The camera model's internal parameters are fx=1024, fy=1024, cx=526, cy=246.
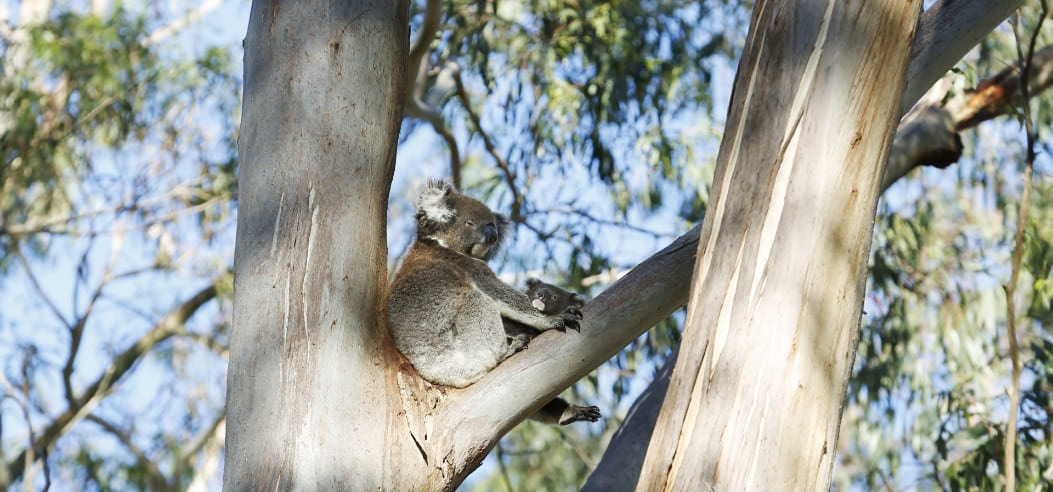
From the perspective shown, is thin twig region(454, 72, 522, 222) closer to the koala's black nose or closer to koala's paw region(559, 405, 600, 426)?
the koala's black nose

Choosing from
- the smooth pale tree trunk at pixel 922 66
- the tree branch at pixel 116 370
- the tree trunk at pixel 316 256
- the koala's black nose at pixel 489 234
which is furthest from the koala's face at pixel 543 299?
the tree branch at pixel 116 370

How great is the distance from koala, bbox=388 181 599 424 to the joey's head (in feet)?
0.59

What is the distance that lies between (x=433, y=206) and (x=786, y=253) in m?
1.97

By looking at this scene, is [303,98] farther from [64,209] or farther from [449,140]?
[64,209]

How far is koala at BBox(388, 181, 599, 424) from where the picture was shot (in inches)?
121

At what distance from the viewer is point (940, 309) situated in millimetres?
6742

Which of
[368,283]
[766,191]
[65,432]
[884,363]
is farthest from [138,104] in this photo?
[766,191]

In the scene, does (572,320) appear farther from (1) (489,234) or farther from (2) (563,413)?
(1) (489,234)

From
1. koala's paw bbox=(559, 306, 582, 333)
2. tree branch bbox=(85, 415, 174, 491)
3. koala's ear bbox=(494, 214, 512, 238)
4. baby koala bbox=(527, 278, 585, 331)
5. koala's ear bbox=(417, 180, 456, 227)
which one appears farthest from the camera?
tree branch bbox=(85, 415, 174, 491)

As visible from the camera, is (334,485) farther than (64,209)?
No

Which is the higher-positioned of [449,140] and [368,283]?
[449,140]

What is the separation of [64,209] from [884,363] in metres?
6.43

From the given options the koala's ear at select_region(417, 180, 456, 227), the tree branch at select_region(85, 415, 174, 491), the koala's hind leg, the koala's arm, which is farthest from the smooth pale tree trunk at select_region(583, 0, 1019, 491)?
the tree branch at select_region(85, 415, 174, 491)

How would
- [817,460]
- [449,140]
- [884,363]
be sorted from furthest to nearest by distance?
1. [449,140]
2. [884,363]
3. [817,460]
